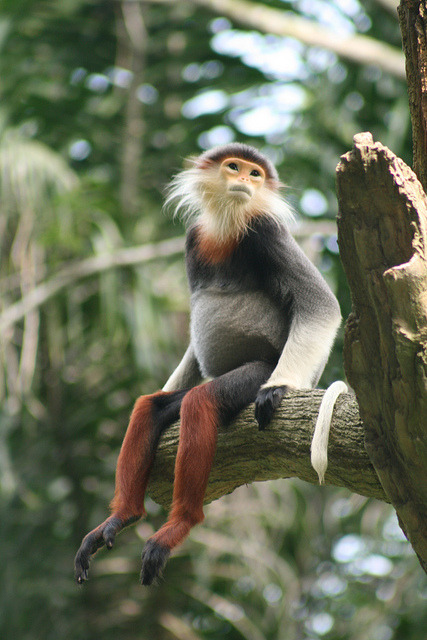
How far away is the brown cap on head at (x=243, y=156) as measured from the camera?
11.8 ft

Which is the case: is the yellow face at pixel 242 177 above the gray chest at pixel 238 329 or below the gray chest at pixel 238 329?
above

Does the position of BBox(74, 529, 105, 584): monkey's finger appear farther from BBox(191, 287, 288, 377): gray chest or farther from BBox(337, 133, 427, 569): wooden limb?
BBox(337, 133, 427, 569): wooden limb

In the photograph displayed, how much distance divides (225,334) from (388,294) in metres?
1.47

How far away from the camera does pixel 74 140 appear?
7738mm

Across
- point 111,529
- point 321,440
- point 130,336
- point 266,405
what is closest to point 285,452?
point 266,405

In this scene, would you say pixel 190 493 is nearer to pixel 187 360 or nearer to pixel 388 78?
pixel 187 360

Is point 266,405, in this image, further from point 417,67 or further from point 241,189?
point 417,67

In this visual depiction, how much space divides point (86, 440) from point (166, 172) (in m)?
2.91

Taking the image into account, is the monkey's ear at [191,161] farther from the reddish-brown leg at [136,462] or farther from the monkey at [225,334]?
the reddish-brown leg at [136,462]

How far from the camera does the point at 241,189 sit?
346 cm

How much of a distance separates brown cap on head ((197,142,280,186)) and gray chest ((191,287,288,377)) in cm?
62

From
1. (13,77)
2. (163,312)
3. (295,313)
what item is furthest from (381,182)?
(13,77)

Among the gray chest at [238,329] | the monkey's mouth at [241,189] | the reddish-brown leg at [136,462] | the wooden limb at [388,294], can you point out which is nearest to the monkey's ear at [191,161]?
the monkey's mouth at [241,189]

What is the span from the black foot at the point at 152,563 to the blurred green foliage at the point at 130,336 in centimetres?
284
